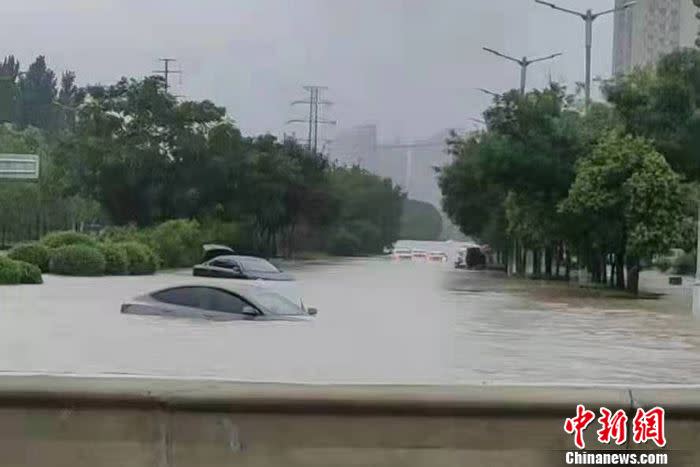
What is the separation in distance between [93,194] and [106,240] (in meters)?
0.28

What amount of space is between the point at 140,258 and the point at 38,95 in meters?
1.15

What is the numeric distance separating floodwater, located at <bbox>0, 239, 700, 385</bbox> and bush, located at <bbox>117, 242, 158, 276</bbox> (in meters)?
0.05

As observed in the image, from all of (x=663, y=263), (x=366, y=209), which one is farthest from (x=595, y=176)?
(x=366, y=209)

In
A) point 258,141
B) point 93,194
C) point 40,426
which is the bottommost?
point 40,426

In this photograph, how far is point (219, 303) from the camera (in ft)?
17.7

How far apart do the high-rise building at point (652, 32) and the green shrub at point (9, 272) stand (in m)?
3.52

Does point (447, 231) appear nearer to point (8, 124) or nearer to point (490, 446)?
point (490, 446)

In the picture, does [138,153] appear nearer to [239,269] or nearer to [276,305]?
[239,269]

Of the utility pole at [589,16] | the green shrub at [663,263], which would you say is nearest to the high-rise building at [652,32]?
the utility pole at [589,16]

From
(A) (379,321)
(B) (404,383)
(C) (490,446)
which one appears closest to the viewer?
(C) (490,446)

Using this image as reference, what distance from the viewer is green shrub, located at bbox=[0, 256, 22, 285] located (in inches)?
211

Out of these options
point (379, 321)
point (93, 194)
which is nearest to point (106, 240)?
point (93, 194)

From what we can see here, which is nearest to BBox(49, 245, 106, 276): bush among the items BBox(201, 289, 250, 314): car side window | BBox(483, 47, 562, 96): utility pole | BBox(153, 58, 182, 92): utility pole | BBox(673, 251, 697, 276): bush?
BBox(201, 289, 250, 314): car side window

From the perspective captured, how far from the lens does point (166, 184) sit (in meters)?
5.58
